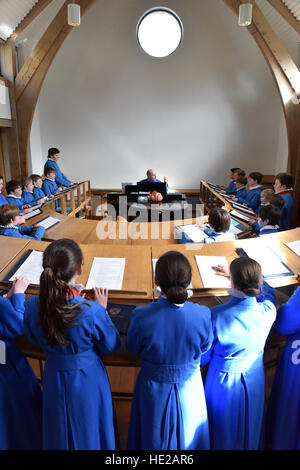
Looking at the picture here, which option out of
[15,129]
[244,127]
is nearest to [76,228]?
[15,129]

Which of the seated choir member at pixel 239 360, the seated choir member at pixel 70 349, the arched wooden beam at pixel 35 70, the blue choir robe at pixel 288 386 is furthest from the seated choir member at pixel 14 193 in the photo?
the blue choir robe at pixel 288 386

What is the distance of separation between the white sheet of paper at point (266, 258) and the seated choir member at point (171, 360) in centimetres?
91

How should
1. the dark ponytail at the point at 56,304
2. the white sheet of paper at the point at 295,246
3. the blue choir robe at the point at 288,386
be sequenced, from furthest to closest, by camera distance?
the white sheet of paper at the point at 295,246 < the blue choir robe at the point at 288,386 < the dark ponytail at the point at 56,304

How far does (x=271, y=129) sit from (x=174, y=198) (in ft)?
15.4

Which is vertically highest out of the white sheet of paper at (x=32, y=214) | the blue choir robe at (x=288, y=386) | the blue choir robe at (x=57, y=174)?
the blue choir robe at (x=57, y=174)

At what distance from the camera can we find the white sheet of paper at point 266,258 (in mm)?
2385

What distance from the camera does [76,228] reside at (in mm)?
3957

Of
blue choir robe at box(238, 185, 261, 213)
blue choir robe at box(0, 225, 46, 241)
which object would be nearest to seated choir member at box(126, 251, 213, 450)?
blue choir robe at box(0, 225, 46, 241)

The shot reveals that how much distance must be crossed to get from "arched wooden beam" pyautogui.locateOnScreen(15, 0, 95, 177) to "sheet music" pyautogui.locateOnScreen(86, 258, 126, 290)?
18.9 ft

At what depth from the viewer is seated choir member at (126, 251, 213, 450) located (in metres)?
1.61

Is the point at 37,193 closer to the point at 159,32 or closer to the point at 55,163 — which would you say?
the point at 55,163

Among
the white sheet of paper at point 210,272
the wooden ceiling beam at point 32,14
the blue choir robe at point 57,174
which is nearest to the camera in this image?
the white sheet of paper at point 210,272

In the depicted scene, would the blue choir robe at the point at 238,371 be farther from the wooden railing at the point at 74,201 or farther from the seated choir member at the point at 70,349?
the wooden railing at the point at 74,201

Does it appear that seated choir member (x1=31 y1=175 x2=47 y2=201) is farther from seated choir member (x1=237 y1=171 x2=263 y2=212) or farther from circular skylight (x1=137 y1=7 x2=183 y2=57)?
circular skylight (x1=137 y1=7 x2=183 y2=57)
